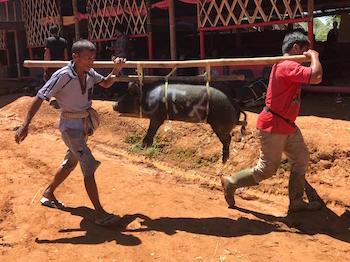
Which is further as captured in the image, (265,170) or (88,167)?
(265,170)

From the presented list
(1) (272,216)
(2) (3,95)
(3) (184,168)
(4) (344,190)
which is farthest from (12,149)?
(2) (3,95)

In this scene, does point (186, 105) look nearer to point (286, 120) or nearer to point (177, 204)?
point (286, 120)

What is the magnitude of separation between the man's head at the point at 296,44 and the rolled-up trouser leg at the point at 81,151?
2174 mm

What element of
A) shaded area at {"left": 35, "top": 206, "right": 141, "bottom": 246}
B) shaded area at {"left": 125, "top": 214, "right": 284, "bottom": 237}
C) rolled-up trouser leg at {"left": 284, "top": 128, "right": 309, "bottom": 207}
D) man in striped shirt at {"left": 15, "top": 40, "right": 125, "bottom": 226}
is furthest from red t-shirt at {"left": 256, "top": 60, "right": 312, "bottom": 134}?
shaded area at {"left": 35, "top": 206, "right": 141, "bottom": 246}

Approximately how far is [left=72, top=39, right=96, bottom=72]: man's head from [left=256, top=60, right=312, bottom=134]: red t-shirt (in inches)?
69.6

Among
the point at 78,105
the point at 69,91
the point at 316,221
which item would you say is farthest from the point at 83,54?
the point at 316,221

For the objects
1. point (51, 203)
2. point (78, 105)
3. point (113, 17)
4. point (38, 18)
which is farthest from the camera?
point (38, 18)

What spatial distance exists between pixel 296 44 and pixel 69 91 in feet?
7.33

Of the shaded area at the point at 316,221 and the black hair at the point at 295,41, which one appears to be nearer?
the black hair at the point at 295,41

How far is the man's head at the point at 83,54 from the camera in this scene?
4574 millimetres

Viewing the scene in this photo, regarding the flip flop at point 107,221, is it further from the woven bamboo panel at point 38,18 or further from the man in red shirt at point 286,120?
the woven bamboo panel at point 38,18

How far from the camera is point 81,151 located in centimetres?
476

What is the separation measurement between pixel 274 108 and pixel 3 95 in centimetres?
1212

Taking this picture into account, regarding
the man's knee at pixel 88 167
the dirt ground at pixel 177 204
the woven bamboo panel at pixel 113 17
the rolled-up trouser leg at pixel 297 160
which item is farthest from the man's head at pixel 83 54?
the woven bamboo panel at pixel 113 17
